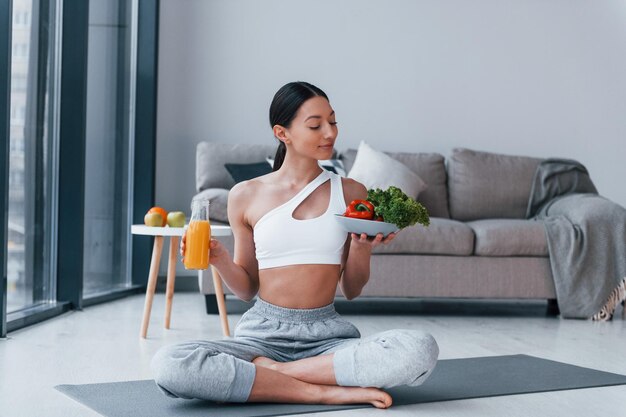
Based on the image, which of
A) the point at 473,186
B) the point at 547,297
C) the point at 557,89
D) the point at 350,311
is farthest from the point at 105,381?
the point at 557,89

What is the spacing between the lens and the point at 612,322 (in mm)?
4492

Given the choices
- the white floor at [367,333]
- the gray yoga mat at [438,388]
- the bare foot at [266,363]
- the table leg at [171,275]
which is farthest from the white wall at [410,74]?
the bare foot at [266,363]

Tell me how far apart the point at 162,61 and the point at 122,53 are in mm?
436

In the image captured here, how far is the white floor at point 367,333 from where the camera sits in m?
2.32

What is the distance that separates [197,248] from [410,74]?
3.77 metres

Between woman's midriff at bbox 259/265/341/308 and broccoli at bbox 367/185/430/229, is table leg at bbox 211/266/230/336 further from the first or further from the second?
broccoli at bbox 367/185/430/229

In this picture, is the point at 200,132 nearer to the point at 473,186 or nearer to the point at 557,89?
the point at 473,186

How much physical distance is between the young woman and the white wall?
3.22 m

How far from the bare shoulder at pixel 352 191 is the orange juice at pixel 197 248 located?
0.39m

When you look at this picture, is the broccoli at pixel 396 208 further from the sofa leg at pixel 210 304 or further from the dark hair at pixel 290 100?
the sofa leg at pixel 210 304

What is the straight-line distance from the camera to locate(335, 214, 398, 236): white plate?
7.11ft

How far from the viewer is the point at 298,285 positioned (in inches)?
91.8

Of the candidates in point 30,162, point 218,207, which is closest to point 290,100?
point 30,162

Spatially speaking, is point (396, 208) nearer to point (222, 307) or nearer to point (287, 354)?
point (287, 354)
